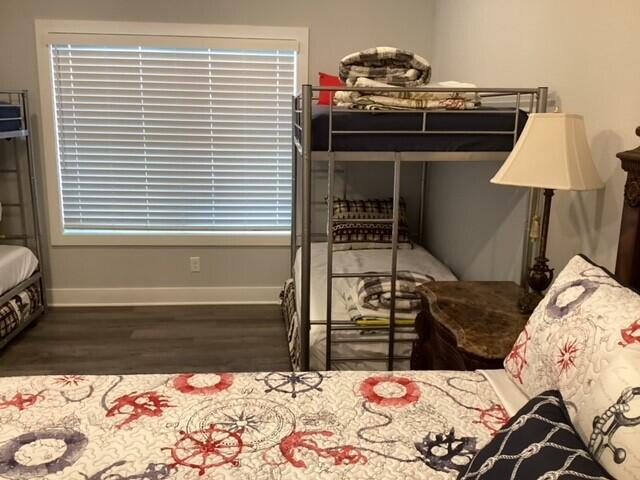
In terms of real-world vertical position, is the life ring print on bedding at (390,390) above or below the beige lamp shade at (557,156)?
below

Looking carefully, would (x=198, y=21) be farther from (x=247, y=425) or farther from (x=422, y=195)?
(x=247, y=425)

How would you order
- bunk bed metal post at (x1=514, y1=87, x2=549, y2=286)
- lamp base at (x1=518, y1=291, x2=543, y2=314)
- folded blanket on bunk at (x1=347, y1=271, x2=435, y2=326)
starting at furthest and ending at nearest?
1. folded blanket on bunk at (x1=347, y1=271, x2=435, y2=326)
2. bunk bed metal post at (x1=514, y1=87, x2=549, y2=286)
3. lamp base at (x1=518, y1=291, x2=543, y2=314)

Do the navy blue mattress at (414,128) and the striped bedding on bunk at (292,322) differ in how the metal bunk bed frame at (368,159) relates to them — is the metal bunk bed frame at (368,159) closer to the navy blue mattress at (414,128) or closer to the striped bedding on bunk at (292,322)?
the navy blue mattress at (414,128)

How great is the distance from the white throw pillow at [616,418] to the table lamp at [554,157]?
0.86m

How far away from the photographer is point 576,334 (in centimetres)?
142

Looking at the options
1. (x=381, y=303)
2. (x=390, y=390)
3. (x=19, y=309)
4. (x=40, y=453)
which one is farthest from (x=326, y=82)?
(x=40, y=453)

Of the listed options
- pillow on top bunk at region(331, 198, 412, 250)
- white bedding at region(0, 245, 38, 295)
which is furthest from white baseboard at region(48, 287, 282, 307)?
pillow on top bunk at region(331, 198, 412, 250)

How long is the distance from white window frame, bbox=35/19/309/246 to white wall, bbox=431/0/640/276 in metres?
1.56

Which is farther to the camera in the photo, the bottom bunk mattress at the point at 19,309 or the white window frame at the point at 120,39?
the white window frame at the point at 120,39

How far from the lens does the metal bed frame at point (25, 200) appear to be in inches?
151

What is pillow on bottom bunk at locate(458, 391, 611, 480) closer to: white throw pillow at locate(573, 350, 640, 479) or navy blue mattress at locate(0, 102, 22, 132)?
white throw pillow at locate(573, 350, 640, 479)

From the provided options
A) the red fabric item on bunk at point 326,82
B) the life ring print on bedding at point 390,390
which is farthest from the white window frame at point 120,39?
the life ring print on bedding at point 390,390

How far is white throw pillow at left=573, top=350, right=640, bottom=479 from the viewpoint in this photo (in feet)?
3.50

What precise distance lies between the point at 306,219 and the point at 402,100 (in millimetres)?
632
